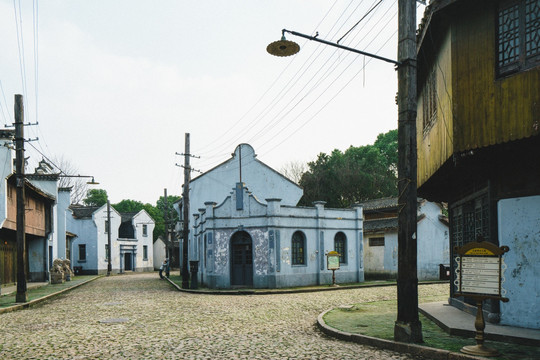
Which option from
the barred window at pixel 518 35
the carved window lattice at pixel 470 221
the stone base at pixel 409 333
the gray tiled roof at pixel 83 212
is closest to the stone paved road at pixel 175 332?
the stone base at pixel 409 333

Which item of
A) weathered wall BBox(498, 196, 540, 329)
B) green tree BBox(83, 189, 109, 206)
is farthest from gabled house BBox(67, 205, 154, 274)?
weathered wall BBox(498, 196, 540, 329)

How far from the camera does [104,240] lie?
52.5 metres

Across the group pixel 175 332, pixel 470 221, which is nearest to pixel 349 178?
pixel 470 221

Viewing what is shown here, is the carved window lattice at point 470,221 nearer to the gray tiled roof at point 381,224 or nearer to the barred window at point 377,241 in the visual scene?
the gray tiled roof at point 381,224

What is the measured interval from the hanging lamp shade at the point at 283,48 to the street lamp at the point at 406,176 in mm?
46

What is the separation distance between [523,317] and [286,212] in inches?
609

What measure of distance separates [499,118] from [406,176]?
6.65 feet

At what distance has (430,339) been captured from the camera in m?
9.18

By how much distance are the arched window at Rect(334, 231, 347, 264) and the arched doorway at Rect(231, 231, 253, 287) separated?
550 centimetres

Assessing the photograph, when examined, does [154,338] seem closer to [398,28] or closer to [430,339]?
[430,339]

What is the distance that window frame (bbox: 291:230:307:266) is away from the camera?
974 inches

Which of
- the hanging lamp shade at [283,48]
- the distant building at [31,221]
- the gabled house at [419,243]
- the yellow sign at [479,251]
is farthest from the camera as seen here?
the gabled house at [419,243]

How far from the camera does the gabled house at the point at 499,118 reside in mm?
8703

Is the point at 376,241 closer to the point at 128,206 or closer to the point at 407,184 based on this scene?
the point at 407,184
